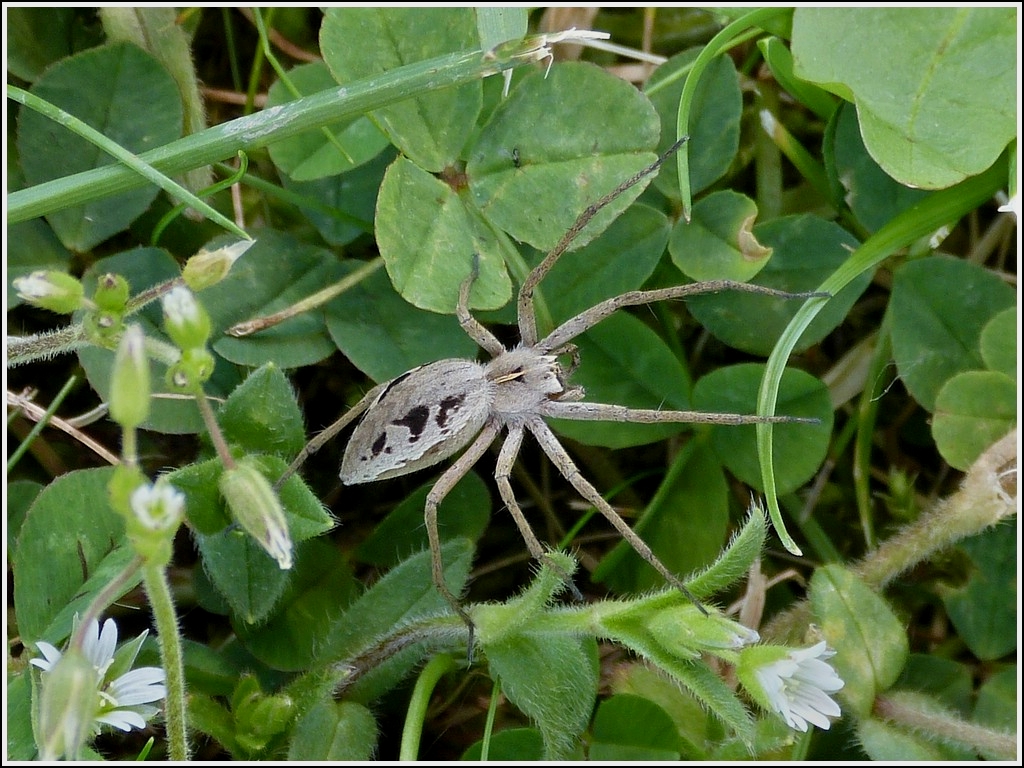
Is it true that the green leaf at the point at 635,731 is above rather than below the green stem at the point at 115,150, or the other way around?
below

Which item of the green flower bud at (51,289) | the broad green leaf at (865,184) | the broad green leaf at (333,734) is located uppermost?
the green flower bud at (51,289)

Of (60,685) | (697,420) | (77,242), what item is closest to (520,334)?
(697,420)

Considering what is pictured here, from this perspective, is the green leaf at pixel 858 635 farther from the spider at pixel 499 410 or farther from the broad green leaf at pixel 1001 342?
the broad green leaf at pixel 1001 342

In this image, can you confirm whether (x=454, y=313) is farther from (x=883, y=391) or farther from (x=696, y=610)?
(x=883, y=391)

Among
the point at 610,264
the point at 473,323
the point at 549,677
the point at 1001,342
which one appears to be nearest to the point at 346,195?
the point at 473,323

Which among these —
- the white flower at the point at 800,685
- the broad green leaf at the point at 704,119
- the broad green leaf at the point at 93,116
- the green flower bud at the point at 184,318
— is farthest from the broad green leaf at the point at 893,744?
the broad green leaf at the point at 93,116

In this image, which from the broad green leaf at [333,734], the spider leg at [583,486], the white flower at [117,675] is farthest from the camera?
the spider leg at [583,486]

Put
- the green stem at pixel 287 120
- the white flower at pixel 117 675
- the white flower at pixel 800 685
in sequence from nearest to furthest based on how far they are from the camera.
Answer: the white flower at pixel 800 685
the white flower at pixel 117 675
the green stem at pixel 287 120

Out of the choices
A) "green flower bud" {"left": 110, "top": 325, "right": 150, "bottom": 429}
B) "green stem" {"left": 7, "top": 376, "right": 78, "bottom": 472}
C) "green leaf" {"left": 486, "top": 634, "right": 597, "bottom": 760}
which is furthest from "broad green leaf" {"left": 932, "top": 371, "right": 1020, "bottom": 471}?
"green stem" {"left": 7, "top": 376, "right": 78, "bottom": 472}
